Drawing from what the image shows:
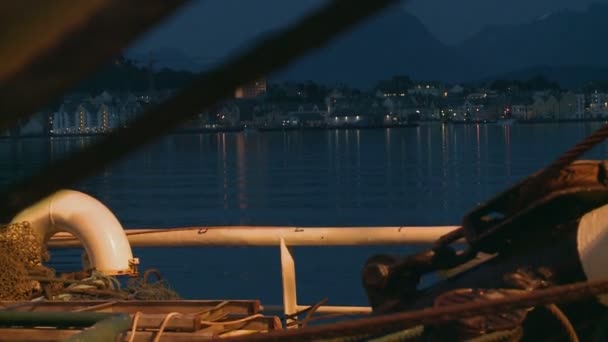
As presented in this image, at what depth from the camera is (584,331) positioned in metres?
3.10

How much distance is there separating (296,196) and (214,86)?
62.0 m

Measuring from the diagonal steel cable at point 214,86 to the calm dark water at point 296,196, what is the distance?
29 mm

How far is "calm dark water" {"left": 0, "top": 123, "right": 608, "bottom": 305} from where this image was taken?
1187 inches

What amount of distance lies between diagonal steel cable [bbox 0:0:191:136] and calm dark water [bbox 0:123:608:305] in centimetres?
13

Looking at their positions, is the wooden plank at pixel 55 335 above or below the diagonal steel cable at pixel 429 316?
below

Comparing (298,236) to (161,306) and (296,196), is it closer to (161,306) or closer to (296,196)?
(161,306)

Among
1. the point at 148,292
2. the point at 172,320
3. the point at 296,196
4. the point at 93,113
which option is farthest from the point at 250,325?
the point at 296,196

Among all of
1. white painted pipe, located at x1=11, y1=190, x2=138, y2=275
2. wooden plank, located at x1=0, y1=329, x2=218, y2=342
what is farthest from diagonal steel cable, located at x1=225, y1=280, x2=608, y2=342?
white painted pipe, located at x1=11, y1=190, x2=138, y2=275

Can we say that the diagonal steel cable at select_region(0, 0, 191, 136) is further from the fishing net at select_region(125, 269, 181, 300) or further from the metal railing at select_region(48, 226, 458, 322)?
the metal railing at select_region(48, 226, 458, 322)

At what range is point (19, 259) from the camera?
20.1 ft

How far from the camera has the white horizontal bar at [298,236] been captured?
6.12m

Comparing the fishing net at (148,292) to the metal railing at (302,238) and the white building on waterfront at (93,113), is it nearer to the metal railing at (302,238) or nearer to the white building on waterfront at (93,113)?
the metal railing at (302,238)

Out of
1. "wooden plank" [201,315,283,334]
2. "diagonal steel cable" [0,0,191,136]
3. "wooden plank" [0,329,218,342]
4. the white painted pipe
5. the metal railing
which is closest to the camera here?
"diagonal steel cable" [0,0,191,136]

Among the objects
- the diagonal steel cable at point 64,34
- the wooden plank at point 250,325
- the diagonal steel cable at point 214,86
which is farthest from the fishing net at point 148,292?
the diagonal steel cable at point 64,34
